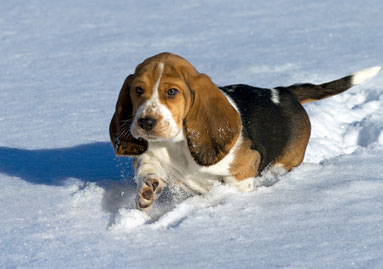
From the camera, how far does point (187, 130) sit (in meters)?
3.66

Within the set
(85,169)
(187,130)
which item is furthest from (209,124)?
(85,169)

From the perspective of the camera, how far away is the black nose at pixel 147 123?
335cm

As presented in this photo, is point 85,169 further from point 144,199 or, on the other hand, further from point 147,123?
point 147,123

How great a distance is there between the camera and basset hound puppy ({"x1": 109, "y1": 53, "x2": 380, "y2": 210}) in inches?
137

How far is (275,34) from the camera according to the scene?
880cm

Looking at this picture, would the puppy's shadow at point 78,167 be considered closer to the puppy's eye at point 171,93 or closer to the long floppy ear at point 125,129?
the long floppy ear at point 125,129

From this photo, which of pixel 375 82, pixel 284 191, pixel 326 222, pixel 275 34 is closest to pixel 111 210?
pixel 284 191

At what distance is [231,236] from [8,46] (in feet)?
21.2

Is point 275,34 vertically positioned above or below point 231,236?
below

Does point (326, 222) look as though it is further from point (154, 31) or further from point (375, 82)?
point (154, 31)

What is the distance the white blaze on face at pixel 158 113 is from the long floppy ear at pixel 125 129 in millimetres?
310

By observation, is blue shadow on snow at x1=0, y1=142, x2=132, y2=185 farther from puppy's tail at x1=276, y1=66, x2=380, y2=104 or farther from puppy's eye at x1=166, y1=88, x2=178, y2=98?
puppy's tail at x1=276, y1=66, x2=380, y2=104

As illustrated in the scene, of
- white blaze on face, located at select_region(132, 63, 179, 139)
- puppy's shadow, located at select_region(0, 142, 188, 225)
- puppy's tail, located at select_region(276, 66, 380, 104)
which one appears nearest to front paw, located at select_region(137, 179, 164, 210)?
puppy's shadow, located at select_region(0, 142, 188, 225)

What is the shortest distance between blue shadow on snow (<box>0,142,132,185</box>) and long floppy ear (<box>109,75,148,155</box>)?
1.92ft
